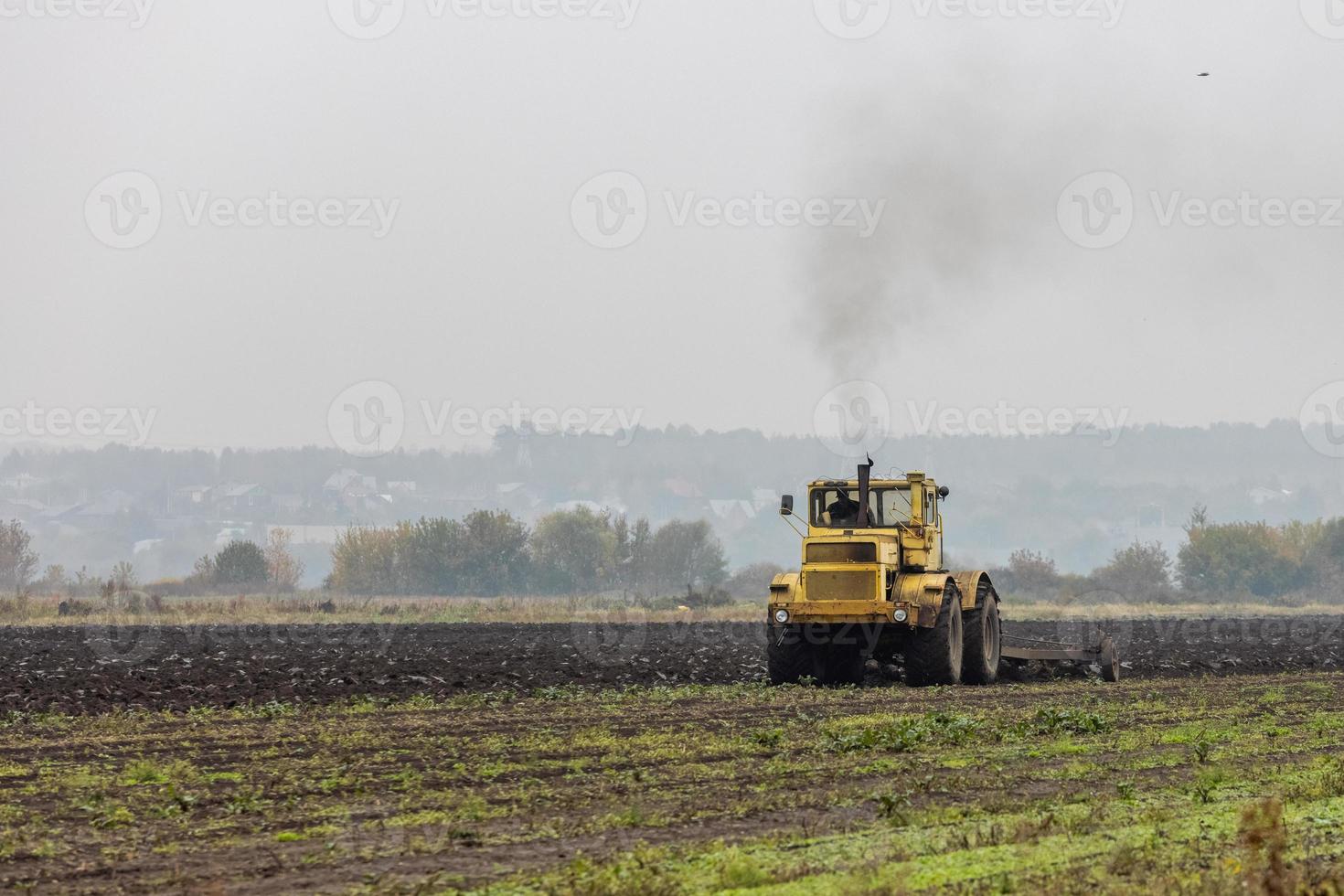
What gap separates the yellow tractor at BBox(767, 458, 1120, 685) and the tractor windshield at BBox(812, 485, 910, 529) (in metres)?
0.02

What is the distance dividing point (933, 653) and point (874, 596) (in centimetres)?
138

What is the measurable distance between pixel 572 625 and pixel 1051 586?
7826cm

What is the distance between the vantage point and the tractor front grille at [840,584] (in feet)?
79.2

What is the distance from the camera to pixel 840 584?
24312 millimetres

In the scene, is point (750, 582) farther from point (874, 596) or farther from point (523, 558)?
point (874, 596)

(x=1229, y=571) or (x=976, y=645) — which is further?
(x=1229, y=571)

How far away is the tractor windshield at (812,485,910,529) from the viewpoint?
2536 centimetres

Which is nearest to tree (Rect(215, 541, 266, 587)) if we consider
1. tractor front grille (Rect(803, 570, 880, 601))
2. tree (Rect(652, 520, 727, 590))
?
tree (Rect(652, 520, 727, 590))

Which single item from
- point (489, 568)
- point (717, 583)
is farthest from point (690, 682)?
point (717, 583)

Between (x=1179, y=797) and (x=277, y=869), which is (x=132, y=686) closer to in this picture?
(x=277, y=869)

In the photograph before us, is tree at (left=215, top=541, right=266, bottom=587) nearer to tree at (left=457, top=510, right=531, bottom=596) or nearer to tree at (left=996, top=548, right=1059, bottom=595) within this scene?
tree at (left=457, top=510, right=531, bottom=596)

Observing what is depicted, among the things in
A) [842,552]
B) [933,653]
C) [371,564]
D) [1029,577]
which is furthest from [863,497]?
[371,564]

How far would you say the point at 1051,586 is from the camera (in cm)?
12575

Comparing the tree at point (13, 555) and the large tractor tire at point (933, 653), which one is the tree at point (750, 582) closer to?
the tree at point (13, 555)
